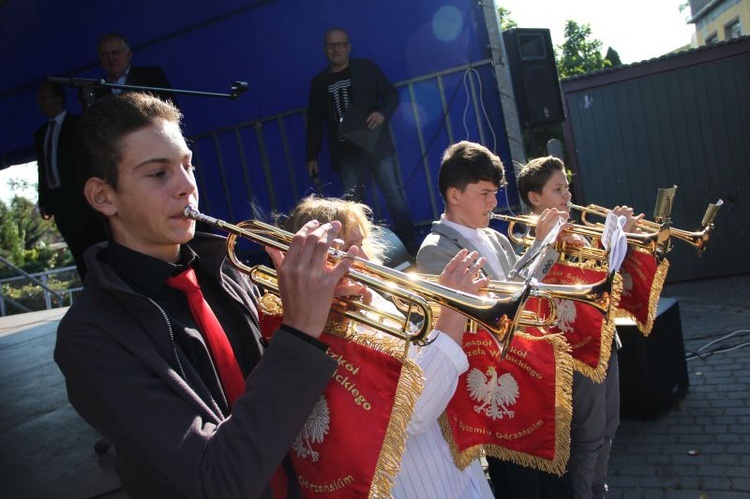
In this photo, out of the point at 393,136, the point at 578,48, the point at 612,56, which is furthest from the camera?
the point at 578,48

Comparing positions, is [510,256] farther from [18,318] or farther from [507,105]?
[18,318]

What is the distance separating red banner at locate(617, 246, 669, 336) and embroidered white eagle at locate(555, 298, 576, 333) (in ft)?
1.75

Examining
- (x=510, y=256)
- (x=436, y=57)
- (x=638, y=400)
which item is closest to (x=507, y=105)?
(x=436, y=57)

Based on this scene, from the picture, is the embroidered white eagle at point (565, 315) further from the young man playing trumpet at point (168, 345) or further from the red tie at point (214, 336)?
the red tie at point (214, 336)

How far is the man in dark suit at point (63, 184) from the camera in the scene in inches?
161

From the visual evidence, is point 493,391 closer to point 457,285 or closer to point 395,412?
point 457,285

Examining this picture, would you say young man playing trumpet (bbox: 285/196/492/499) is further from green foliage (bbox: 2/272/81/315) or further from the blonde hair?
green foliage (bbox: 2/272/81/315)

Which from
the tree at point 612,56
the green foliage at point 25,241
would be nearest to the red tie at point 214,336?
the tree at point 612,56

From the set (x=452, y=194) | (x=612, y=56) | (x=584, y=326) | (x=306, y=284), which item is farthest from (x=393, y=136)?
(x=612, y=56)

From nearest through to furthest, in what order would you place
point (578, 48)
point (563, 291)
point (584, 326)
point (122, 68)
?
point (563, 291), point (584, 326), point (122, 68), point (578, 48)

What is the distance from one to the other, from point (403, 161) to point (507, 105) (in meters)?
0.95

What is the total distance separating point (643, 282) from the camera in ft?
10.4

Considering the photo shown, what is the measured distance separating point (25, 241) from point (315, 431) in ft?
129

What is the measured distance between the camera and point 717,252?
31.0 feet
